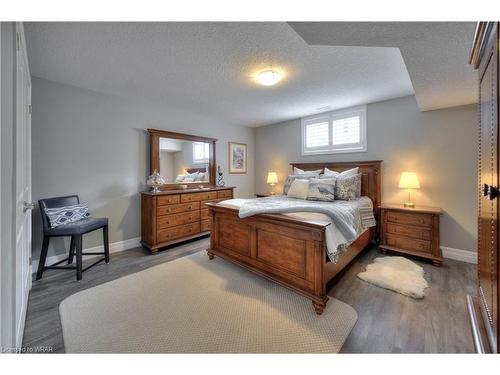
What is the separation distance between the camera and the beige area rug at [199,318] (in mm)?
1414

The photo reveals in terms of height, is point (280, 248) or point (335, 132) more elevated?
point (335, 132)

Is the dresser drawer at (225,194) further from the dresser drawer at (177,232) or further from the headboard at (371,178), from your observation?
the headboard at (371,178)

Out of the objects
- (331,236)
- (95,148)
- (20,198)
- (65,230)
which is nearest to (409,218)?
(331,236)

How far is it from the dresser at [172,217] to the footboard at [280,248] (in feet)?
3.39

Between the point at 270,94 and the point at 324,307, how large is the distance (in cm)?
282

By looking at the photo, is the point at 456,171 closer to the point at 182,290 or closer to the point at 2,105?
the point at 182,290

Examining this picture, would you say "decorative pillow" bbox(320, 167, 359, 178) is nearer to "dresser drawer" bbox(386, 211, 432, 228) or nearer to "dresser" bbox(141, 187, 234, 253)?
"dresser drawer" bbox(386, 211, 432, 228)

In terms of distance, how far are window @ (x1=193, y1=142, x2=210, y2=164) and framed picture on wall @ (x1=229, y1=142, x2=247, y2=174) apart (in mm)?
684

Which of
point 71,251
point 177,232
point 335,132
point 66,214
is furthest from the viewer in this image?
point 335,132

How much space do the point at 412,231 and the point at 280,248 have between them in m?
2.06

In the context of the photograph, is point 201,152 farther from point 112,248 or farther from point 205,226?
point 112,248

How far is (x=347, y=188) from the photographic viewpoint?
3146mm

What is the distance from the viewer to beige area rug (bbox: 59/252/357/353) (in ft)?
4.64
